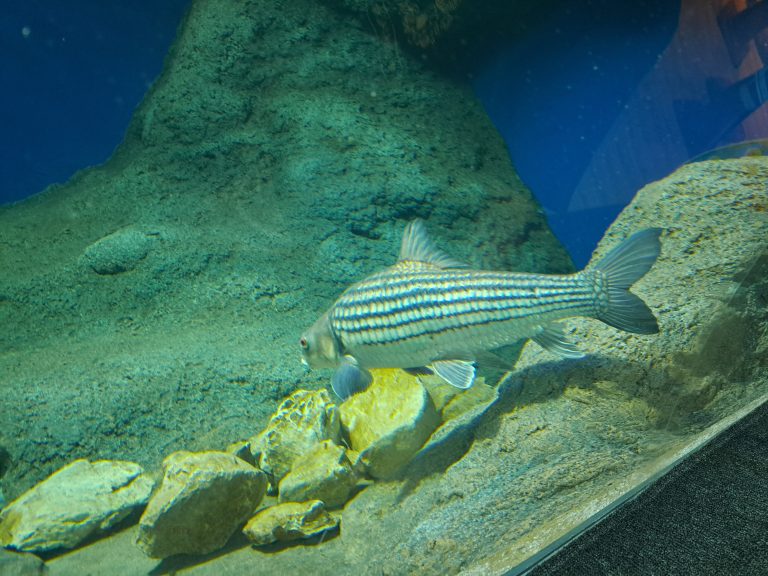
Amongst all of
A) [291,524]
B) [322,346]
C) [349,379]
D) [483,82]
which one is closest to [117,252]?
[322,346]

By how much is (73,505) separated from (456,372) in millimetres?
2398

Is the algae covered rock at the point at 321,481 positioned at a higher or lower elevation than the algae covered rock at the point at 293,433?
lower

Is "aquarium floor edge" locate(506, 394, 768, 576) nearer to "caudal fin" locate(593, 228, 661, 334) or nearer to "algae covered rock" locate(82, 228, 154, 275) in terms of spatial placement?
"caudal fin" locate(593, 228, 661, 334)

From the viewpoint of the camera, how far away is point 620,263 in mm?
2180

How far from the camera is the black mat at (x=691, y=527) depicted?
63.6 inches

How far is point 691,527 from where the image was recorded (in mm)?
1778

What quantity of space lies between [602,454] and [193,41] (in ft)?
21.7

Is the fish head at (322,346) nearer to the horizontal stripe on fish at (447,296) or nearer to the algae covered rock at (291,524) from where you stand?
the horizontal stripe on fish at (447,296)

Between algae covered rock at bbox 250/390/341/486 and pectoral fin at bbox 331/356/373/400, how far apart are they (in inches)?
23.6

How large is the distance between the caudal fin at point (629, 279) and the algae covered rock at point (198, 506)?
7.20 feet

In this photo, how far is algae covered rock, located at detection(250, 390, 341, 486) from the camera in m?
3.09

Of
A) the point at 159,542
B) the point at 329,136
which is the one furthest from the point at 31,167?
the point at 159,542

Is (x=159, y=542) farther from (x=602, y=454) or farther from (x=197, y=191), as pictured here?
(x=197, y=191)

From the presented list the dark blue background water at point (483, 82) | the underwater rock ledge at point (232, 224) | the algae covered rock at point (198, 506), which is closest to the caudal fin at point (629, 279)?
the dark blue background water at point (483, 82)
